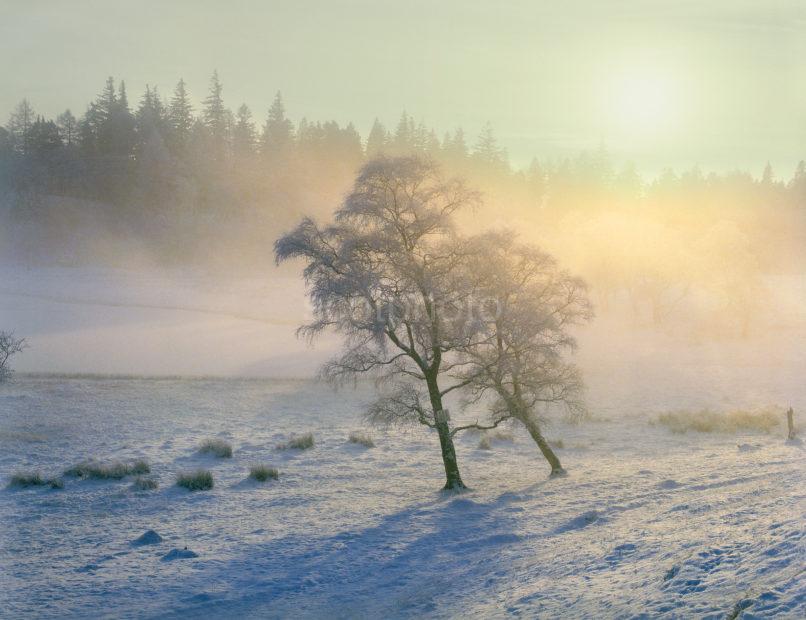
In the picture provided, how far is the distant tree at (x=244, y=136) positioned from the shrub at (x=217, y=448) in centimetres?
8195

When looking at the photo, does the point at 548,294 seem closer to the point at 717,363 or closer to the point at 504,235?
the point at 504,235

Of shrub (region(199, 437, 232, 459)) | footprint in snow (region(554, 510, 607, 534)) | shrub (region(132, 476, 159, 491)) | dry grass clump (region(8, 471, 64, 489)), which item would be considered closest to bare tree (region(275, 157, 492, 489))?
footprint in snow (region(554, 510, 607, 534))

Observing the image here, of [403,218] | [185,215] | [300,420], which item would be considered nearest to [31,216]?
[185,215]

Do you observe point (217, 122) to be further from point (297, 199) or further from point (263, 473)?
point (263, 473)

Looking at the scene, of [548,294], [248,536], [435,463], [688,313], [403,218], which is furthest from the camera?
[688,313]

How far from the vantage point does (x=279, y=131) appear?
100312 mm

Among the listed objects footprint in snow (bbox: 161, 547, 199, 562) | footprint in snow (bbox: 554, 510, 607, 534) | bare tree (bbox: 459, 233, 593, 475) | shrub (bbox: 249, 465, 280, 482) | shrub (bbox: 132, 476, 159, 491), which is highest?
bare tree (bbox: 459, 233, 593, 475)

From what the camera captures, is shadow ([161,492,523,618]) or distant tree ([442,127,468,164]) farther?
distant tree ([442,127,468,164])

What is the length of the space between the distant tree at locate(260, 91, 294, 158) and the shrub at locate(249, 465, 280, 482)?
8630 centimetres

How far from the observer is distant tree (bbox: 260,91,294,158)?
99.7 meters

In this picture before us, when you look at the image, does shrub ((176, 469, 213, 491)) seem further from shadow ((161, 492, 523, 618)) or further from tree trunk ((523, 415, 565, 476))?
tree trunk ((523, 415, 565, 476))

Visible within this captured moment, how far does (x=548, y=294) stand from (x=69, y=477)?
14346 millimetres

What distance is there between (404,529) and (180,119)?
3513 inches

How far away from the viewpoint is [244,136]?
99.8 metres
